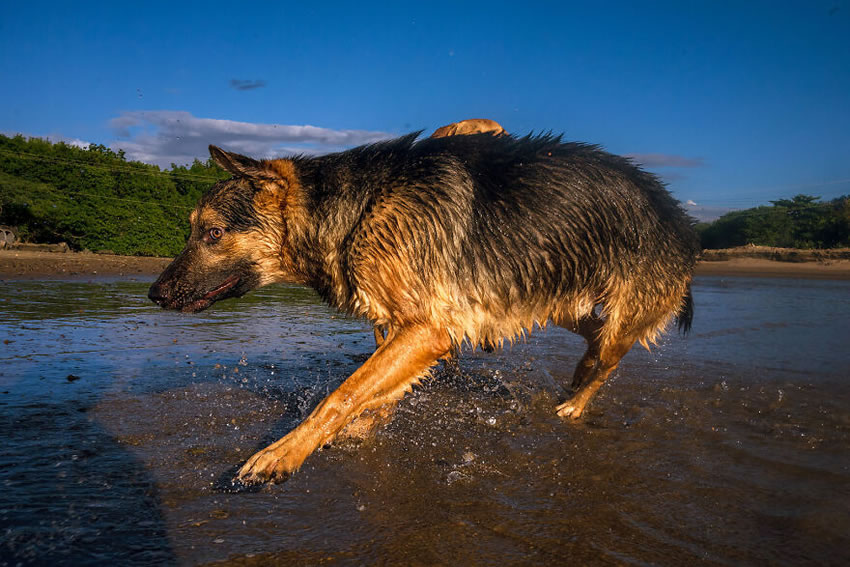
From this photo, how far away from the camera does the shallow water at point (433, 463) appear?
260 centimetres

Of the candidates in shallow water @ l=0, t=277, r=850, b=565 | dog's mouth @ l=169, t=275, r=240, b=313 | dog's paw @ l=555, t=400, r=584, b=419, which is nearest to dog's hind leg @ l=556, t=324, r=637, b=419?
dog's paw @ l=555, t=400, r=584, b=419

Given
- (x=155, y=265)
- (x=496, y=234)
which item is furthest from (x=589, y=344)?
(x=155, y=265)

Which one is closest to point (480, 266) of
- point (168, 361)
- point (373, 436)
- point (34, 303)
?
point (373, 436)

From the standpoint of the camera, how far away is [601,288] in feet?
14.8

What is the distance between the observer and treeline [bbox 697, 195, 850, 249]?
25.0m

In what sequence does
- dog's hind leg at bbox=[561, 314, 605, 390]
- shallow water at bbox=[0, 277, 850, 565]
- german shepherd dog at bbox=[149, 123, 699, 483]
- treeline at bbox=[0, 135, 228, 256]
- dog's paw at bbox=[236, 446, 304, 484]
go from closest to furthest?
shallow water at bbox=[0, 277, 850, 565] → dog's paw at bbox=[236, 446, 304, 484] → german shepherd dog at bbox=[149, 123, 699, 483] → dog's hind leg at bbox=[561, 314, 605, 390] → treeline at bbox=[0, 135, 228, 256]

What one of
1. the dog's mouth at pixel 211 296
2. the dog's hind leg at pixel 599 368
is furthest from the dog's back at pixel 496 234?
the dog's mouth at pixel 211 296

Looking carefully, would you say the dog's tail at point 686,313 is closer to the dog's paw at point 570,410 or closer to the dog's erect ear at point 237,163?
the dog's paw at point 570,410

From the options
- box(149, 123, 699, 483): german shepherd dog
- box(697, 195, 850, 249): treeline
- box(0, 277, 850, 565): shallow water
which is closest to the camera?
box(0, 277, 850, 565): shallow water

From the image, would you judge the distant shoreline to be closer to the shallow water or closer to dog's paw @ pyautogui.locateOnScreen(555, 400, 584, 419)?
the shallow water

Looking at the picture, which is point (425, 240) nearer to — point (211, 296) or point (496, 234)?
point (496, 234)

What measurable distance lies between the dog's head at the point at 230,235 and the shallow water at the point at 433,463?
1.02 m

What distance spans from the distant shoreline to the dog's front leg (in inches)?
397

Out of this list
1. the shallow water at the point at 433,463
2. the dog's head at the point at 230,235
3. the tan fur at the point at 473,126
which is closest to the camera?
the shallow water at the point at 433,463
